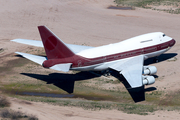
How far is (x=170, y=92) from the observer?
1634 inches

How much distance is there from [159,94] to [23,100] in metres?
22.6

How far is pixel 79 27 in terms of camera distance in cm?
7375

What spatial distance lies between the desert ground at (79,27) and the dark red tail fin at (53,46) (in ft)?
30.5

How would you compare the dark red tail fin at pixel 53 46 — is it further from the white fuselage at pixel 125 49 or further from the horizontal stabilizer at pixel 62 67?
the white fuselage at pixel 125 49

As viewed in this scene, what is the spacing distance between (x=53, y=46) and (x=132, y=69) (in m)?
14.9

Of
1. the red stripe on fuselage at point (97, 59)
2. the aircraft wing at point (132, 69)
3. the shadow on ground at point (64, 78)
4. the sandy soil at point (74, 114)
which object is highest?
the red stripe on fuselage at point (97, 59)

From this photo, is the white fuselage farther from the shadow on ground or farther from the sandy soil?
the sandy soil

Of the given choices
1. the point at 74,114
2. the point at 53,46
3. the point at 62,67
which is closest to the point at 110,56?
the point at 62,67

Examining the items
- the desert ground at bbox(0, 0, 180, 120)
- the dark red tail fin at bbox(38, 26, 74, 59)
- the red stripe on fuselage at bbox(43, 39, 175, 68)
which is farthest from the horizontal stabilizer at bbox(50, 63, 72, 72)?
the desert ground at bbox(0, 0, 180, 120)

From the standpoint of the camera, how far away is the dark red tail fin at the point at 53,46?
40384 mm

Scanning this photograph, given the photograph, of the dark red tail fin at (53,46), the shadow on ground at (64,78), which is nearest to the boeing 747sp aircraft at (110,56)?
the dark red tail fin at (53,46)

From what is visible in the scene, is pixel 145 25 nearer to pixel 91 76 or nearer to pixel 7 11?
pixel 91 76

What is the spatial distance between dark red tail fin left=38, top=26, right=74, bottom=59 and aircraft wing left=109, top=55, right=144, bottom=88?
960 centimetres

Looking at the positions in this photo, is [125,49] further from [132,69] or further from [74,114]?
[74,114]
